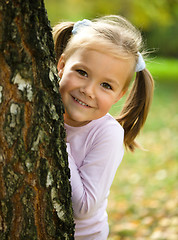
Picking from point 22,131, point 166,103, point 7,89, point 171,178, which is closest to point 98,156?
point 22,131

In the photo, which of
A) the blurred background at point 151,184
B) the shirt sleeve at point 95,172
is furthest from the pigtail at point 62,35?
the shirt sleeve at point 95,172

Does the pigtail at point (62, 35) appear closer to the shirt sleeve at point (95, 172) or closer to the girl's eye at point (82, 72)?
the girl's eye at point (82, 72)

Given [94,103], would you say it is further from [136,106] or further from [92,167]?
[136,106]

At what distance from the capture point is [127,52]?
1973mm

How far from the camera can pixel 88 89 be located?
1882mm

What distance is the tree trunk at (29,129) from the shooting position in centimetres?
133

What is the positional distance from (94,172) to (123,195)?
2.93 meters

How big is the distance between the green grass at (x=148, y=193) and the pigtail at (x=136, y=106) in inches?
61.1

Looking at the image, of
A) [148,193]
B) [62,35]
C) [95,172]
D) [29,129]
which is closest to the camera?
[29,129]

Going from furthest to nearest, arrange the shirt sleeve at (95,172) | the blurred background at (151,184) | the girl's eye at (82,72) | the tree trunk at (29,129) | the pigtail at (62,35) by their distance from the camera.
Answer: the blurred background at (151,184)
the pigtail at (62,35)
the girl's eye at (82,72)
the shirt sleeve at (95,172)
the tree trunk at (29,129)

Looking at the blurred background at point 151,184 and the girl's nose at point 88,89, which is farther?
the blurred background at point 151,184

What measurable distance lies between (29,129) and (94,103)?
23.5 inches

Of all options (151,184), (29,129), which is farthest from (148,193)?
(29,129)

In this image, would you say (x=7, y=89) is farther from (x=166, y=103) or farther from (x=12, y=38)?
(x=166, y=103)
